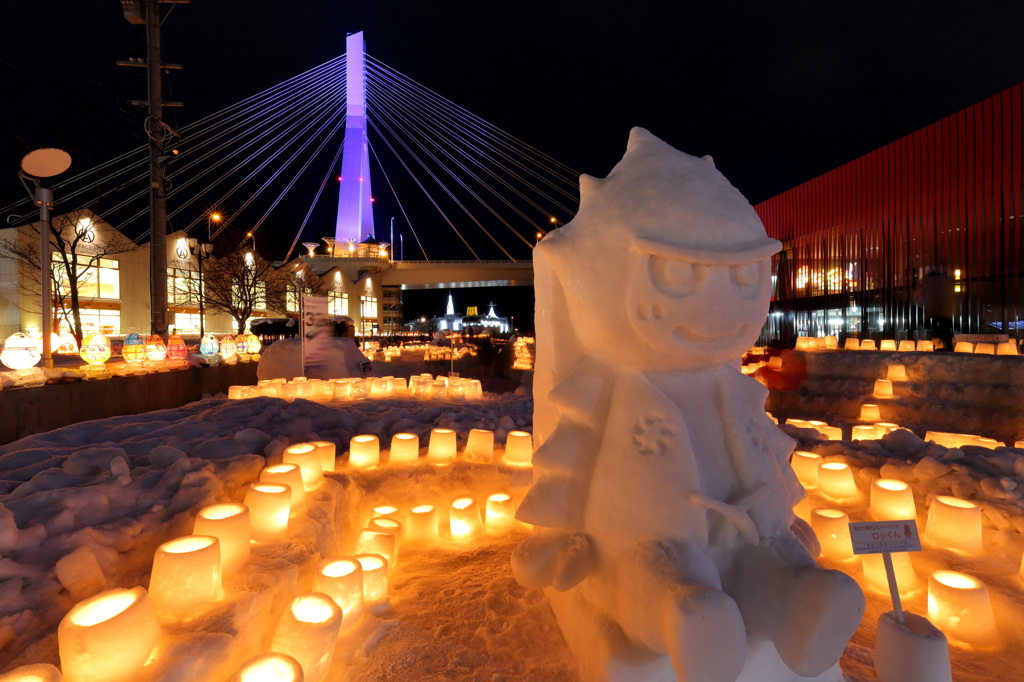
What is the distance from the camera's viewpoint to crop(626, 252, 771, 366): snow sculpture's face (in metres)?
1.38

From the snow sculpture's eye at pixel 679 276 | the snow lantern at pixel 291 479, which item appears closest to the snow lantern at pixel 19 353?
the snow lantern at pixel 291 479

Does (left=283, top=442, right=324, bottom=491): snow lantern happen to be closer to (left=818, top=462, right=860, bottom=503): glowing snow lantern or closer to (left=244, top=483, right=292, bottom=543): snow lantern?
(left=244, top=483, right=292, bottom=543): snow lantern

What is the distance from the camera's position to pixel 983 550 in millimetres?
2260

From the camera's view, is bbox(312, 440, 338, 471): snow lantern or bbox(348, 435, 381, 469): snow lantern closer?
bbox(312, 440, 338, 471): snow lantern

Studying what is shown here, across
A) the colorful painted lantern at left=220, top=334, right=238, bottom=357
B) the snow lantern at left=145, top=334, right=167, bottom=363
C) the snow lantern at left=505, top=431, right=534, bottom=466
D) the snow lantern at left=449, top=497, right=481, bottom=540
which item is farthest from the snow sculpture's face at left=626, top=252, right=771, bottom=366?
the colorful painted lantern at left=220, top=334, right=238, bottom=357

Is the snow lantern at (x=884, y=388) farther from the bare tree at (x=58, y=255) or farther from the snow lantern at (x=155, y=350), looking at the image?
the bare tree at (x=58, y=255)

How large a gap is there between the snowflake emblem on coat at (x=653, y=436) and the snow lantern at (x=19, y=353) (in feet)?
17.8

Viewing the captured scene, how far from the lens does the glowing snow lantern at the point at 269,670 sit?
4.34 ft

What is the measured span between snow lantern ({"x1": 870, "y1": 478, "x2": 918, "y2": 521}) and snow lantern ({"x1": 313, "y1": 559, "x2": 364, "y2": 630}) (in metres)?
2.51

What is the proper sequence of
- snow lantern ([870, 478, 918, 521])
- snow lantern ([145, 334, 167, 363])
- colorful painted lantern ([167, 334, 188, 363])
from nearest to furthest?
snow lantern ([870, 478, 918, 521]), snow lantern ([145, 334, 167, 363]), colorful painted lantern ([167, 334, 188, 363])

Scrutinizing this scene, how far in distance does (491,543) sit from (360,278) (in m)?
26.7

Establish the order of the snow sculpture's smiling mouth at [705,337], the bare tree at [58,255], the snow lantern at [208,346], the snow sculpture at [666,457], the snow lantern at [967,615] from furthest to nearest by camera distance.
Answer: the bare tree at [58,255] → the snow lantern at [208,346] → the snow lantern at [967,615] → the snow sculpture's smiling mouth at [705,337] → the snow sculpture at [666,457]

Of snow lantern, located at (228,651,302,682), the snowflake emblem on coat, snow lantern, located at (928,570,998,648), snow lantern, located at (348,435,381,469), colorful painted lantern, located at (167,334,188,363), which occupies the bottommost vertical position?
snow lantern, located at (928,570,998,648)

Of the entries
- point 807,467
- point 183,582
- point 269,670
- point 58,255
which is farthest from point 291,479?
point 58,255
